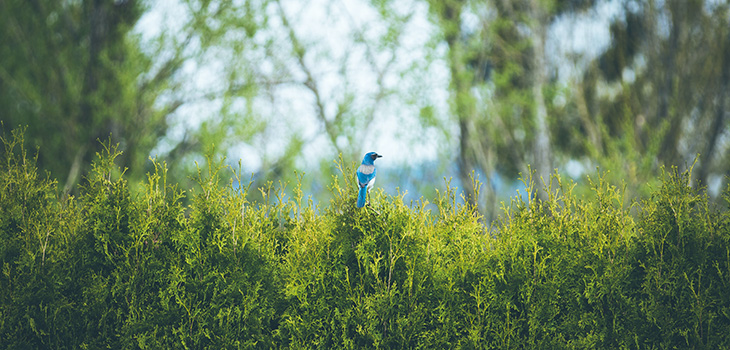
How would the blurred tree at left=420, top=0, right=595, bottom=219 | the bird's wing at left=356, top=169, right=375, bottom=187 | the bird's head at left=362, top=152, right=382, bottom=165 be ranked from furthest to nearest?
the blurred tree at left=420, top=0, right=595, bottom=219 → the bird's head at left=362, top=152, right=382, bottom=165 → the bird's wing at left=356, top=169, right=375, bottom=187

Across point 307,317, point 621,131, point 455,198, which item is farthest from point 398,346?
point 621,131

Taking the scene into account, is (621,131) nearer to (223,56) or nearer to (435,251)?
(223,56)

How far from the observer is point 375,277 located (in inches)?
240

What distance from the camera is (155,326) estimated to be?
6.12 metres

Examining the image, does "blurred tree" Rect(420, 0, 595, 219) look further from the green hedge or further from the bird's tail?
the bird's tail

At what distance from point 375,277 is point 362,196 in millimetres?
839

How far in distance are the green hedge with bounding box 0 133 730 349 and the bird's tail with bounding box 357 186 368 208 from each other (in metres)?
0.20

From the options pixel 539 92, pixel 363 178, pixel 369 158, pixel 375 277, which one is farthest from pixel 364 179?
pixel 539 92

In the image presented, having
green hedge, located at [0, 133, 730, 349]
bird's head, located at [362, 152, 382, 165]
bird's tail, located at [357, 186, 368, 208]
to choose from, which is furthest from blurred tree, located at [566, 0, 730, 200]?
bird's tail, located at [357, 186, 368, 208]

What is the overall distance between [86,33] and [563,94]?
13129 mm

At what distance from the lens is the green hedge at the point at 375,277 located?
6004 mm

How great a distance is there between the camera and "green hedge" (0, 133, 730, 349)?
600cm

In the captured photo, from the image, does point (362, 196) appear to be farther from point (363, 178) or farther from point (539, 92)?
point (539, 92)

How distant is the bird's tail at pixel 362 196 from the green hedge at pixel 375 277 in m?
0.20
